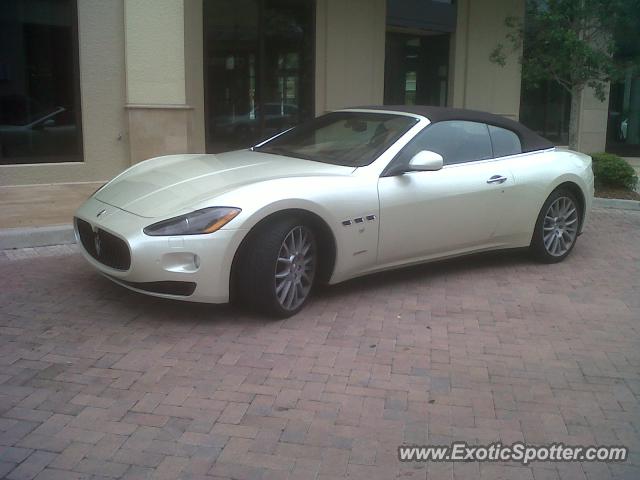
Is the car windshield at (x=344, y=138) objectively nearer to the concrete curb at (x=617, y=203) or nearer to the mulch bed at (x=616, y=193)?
the concrete curb at (x=617, y=203)

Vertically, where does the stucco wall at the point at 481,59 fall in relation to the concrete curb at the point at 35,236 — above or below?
above

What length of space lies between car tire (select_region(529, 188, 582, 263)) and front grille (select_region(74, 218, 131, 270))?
378 centimetres

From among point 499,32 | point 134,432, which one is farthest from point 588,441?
point 499,32

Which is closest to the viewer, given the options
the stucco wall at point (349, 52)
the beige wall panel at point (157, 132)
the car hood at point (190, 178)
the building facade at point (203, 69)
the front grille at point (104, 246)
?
the front grille at point (104, 246)

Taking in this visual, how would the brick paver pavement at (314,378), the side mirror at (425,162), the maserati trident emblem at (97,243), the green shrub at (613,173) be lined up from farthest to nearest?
the green shrub at (613,173) < the side mirror at (425,162) < the maserati trident emblem at (97,243) < the brick paver pavement at (314,378)

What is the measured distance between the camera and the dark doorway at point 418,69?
48.0 feet

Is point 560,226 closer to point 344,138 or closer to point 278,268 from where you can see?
point 344,138

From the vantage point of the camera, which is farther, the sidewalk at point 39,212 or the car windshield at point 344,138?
the sidewalk at point 39,212

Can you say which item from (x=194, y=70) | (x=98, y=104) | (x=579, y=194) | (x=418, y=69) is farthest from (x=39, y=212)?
(x=418, y=69)

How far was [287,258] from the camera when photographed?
5020 millimetres

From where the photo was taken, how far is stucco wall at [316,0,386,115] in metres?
12.4

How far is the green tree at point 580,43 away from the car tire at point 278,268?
7281 millimetres

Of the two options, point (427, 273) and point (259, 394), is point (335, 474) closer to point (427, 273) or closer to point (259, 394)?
point (259, 394)

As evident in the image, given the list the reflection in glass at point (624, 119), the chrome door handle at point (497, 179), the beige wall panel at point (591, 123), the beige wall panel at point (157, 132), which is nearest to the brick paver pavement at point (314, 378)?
the chrome door handle at point (497, 179)
